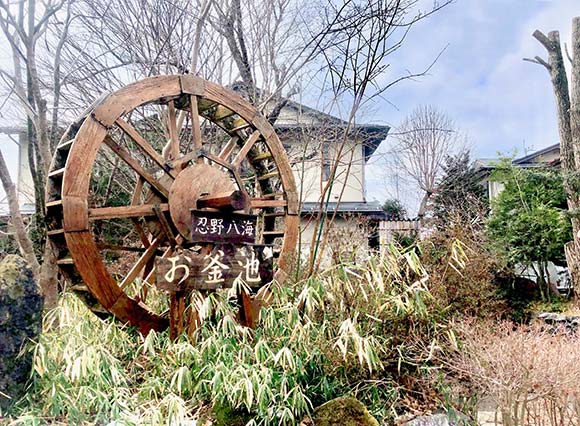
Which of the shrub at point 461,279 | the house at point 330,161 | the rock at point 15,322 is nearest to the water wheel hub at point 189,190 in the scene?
the house at point 330,161

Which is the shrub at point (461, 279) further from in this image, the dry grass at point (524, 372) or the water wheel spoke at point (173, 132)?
the water wheel spoke at point (173, 132)

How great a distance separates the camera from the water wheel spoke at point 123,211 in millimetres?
4020

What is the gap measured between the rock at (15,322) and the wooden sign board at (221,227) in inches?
58.3

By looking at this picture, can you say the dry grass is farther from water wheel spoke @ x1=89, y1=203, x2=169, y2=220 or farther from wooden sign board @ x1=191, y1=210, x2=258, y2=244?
water wheel spoke @ x1=89, y1=203, x2=169, y2=220

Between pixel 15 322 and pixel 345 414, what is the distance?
2.16 meters

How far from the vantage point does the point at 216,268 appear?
3996 millimetres

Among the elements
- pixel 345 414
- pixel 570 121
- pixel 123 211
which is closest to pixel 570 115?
pixel 570 121

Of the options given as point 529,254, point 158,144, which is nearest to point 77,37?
point 158,144

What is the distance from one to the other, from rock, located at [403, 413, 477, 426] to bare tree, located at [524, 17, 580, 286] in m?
5.65

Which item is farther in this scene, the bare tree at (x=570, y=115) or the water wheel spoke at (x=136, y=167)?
the bare tree at (x=570, y=115)

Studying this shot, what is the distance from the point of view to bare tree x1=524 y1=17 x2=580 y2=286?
26.3 ft

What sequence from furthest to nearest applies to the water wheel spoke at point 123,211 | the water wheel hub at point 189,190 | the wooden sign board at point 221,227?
the water wheel hub at point 189,190, the wooden sign board at point 221,227, the water wheel spoke at point 123,211

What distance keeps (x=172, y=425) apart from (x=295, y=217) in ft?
9.67

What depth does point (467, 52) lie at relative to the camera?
4.96 metres
